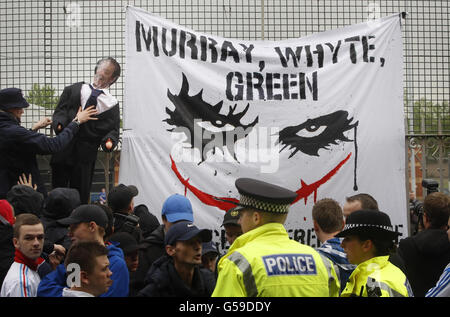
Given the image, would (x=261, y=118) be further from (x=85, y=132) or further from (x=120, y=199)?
(x=120, y=199)

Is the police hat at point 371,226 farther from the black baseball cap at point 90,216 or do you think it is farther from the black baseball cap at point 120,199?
the black baseball cap at point 120,199

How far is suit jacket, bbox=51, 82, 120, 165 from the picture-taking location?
624 centimetres

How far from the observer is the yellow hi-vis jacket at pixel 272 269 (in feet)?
8.55

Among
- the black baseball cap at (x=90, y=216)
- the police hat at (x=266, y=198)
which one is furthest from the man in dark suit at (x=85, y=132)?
the police hat at (x=266, y=198)

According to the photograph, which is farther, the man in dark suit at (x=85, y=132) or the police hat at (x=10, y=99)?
the man in dark suit at (x=85, y=132)

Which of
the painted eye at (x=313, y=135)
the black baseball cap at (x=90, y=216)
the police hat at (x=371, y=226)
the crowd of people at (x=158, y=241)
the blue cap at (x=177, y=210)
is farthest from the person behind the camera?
the painted eye at (x=313, y=135)

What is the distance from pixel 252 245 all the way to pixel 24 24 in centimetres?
646

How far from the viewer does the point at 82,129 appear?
20.6ft

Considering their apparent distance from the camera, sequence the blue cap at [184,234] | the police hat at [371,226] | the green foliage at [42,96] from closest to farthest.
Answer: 1. the police hat at [371,226]
2. the blue cap at [184,234]
3. the green foliage at [42,96]

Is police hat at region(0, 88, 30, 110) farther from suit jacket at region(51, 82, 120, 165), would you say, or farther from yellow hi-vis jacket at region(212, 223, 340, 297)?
yellow hi-vis jacket at region(212, 223, 340, 297)

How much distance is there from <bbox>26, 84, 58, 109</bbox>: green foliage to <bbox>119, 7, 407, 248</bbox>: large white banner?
1.67m

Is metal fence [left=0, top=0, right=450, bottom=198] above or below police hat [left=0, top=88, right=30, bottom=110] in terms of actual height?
above

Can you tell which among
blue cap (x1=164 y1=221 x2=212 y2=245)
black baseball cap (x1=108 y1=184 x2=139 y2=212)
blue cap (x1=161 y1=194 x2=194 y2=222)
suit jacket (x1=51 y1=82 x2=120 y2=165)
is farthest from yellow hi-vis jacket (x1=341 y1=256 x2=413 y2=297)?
suit jacket (x1=51 y1=82 x2=120 y2=165)

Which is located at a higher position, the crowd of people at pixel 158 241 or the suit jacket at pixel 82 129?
the suit jacket at pixel 82 129
